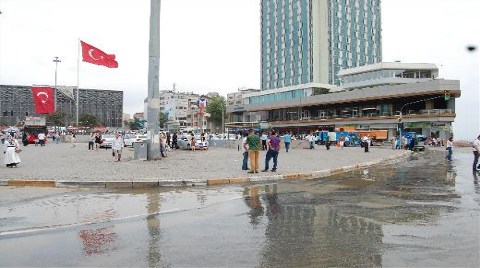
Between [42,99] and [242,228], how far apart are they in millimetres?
47897

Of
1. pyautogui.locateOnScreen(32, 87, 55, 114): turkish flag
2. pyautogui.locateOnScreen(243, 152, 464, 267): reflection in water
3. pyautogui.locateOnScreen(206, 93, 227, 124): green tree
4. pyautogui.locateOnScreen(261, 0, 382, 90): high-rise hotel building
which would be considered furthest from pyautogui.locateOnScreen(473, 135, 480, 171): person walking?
pyautogui.locateOnScreen(206, 93, 227, 124): green tree

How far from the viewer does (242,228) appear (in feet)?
22.6

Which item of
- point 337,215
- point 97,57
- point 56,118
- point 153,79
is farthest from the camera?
point 56,118

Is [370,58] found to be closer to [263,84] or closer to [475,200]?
[263,84]

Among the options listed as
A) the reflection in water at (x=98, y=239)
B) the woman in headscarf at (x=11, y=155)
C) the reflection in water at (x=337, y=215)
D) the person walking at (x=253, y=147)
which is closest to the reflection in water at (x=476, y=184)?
the reflection in water at (x=337, y=215)

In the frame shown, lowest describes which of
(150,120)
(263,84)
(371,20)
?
(150,120)

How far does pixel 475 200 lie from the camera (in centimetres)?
970

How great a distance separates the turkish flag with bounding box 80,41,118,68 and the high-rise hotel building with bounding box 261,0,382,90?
85810mm

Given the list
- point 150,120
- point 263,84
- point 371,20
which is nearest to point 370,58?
point 371,20

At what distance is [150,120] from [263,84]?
109 meters

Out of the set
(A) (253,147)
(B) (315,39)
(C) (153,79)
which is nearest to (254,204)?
(A) (253,147)

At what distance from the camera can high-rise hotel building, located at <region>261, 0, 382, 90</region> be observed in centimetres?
11156

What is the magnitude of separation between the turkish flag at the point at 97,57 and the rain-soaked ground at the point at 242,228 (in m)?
19.5

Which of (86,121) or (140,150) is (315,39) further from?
(140,150)
